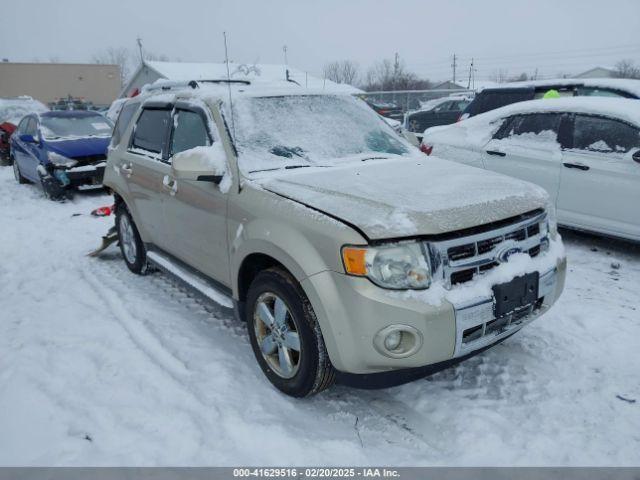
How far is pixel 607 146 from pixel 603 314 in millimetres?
2121

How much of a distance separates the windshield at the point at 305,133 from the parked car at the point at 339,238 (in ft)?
0.04

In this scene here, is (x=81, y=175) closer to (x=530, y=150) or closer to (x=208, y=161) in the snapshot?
(x=208, y=161)

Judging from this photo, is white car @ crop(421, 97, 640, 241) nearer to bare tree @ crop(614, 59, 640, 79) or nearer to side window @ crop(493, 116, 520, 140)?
side window @ crop(493, 116, 520, 140)

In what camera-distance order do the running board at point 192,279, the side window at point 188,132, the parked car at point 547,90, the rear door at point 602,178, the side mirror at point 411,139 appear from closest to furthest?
1. the running board at point 192,279
2. the side window at point 188,132
3. the side mirror at point 411,139
4. the rear door at point 602,178
5. the parked car at point 547,90

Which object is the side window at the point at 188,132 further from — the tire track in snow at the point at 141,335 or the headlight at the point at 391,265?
the headlight at the point at 391,265

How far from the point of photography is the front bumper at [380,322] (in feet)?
7.61

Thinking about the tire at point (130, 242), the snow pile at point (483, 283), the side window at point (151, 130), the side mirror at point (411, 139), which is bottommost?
the tire at point (130, 242)

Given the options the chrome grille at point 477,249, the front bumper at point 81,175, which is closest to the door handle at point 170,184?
the chrome grille at point 477,249

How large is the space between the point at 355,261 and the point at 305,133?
1.49 metres

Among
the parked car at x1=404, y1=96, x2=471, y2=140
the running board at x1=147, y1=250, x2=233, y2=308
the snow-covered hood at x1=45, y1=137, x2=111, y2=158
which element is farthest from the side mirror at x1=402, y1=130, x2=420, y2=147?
the parked car at x1=404, y1=96, x2=471, y2=140

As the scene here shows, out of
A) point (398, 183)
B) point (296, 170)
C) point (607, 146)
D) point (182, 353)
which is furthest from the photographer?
point (607, 146)

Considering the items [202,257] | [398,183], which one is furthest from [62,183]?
[398,183]

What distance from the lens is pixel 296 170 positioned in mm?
3182

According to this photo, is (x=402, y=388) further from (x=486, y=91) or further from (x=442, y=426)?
(x=486, y=91)
